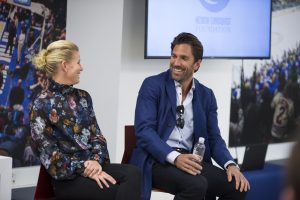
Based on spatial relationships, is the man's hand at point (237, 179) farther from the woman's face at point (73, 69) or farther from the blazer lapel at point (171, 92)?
the woman's face at point (73, 69)

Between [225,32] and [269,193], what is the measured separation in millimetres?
1509

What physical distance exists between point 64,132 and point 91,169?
0.24 meters

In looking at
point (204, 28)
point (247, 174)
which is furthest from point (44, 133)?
point (204, 28)

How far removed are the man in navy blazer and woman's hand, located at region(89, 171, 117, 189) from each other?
321 millimetres

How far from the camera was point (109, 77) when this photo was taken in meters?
4.26

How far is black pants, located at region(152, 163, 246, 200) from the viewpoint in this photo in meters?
2.86

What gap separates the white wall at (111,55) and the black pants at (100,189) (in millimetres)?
1553

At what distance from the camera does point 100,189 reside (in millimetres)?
2660

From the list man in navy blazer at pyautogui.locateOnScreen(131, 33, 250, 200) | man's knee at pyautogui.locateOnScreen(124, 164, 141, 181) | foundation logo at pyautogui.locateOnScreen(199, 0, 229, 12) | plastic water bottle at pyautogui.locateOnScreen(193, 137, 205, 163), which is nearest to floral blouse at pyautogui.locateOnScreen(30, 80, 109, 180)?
man's knee at pyautogui.locateOnScreen(124, 164, 141, 181)

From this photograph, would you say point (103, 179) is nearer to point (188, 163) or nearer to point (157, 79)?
point (188, 163)

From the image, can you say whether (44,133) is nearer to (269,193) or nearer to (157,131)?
(157,131)

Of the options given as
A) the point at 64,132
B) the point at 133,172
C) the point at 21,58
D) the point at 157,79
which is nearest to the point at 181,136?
the point at 157,79

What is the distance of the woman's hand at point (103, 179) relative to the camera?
8.79ft

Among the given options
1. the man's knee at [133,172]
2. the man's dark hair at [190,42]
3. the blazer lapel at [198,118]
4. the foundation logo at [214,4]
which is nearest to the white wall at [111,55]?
the foundation logo at [214,4]
